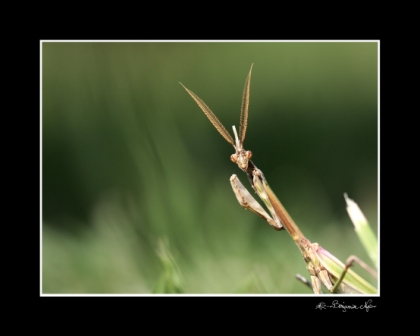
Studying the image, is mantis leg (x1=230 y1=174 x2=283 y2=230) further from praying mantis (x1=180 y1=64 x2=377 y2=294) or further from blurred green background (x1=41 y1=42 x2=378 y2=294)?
blurred green background (x1=41 y1=42 x2=378 y2=294)

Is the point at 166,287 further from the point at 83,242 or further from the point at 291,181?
the point at 291,181

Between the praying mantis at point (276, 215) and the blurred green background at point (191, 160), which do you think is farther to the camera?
the blurred green background at point (191, 160)

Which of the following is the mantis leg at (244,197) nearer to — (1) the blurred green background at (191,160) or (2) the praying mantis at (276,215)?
(2) the praying mantis at (276,215)

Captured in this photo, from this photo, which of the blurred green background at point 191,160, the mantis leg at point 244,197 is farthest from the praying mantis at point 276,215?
the blurred green background at point 191,160

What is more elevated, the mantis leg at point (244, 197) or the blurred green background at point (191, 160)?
the blurred green background at point (191, 160)

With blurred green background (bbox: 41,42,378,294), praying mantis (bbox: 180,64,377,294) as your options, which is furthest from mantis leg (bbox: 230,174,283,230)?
blurred green background (bbox: 41,42,378,294)

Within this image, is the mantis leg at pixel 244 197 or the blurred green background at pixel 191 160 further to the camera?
the blurred green background at pixel 191 160

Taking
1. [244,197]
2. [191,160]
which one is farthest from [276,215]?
[191,160]

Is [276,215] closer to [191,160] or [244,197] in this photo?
[244,197]
